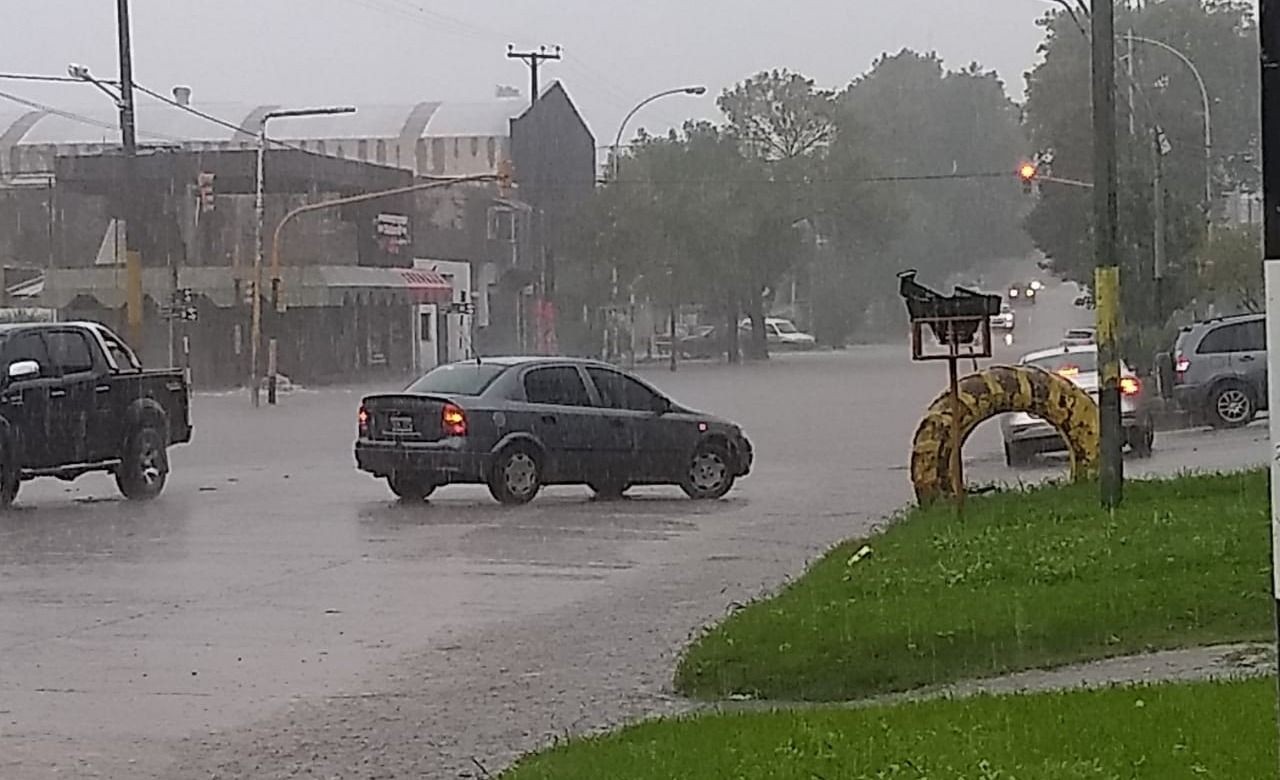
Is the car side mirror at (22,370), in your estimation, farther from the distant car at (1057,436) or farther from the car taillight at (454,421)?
the distant car at (1057,436)

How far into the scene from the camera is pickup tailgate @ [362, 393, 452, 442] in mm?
22500

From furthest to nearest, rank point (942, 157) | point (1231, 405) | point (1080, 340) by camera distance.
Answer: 1. point (942, 157)
2. point (1080, 340)
3. point (1231, 405)

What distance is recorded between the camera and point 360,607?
14.4m

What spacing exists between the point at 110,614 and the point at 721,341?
6842 cm

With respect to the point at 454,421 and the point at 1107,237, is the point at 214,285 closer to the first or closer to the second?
the point at 454,421

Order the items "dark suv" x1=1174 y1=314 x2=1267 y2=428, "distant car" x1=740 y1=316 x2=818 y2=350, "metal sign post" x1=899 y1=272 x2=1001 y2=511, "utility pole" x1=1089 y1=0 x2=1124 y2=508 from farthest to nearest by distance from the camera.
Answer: "distant car" x1=740 y1=316 x2=818 y2=350, "dark suv" x1=1174 y1=314 x2=1267 y2=428, "metal sign post" x1=899 y1=272 x2=1001 y2=511, "utility pole" x1=1089 y1=0 x2=1124 y2=508

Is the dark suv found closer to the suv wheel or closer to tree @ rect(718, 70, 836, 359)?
the suv wheel

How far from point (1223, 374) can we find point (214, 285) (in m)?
39.1

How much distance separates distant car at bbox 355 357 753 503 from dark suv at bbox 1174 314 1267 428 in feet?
40.2

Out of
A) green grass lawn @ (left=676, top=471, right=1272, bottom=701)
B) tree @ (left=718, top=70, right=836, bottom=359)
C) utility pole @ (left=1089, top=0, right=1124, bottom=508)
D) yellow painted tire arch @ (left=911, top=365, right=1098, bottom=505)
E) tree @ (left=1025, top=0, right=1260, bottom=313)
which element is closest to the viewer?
green grass lawn @ (left=676, top=471, right=1272, bottom=701)

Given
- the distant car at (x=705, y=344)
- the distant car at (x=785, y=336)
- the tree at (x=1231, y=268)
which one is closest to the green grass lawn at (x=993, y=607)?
the tree at (x=1231, y=268)

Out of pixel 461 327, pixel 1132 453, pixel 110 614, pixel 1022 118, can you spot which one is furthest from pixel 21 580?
pixel 461 327

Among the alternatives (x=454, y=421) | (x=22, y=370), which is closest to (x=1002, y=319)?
(x=454, y=421)

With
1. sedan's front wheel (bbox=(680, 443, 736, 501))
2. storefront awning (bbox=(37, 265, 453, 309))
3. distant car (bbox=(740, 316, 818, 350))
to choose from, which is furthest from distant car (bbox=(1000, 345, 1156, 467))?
distant car (bbox=(740, 316, 818, 350))
